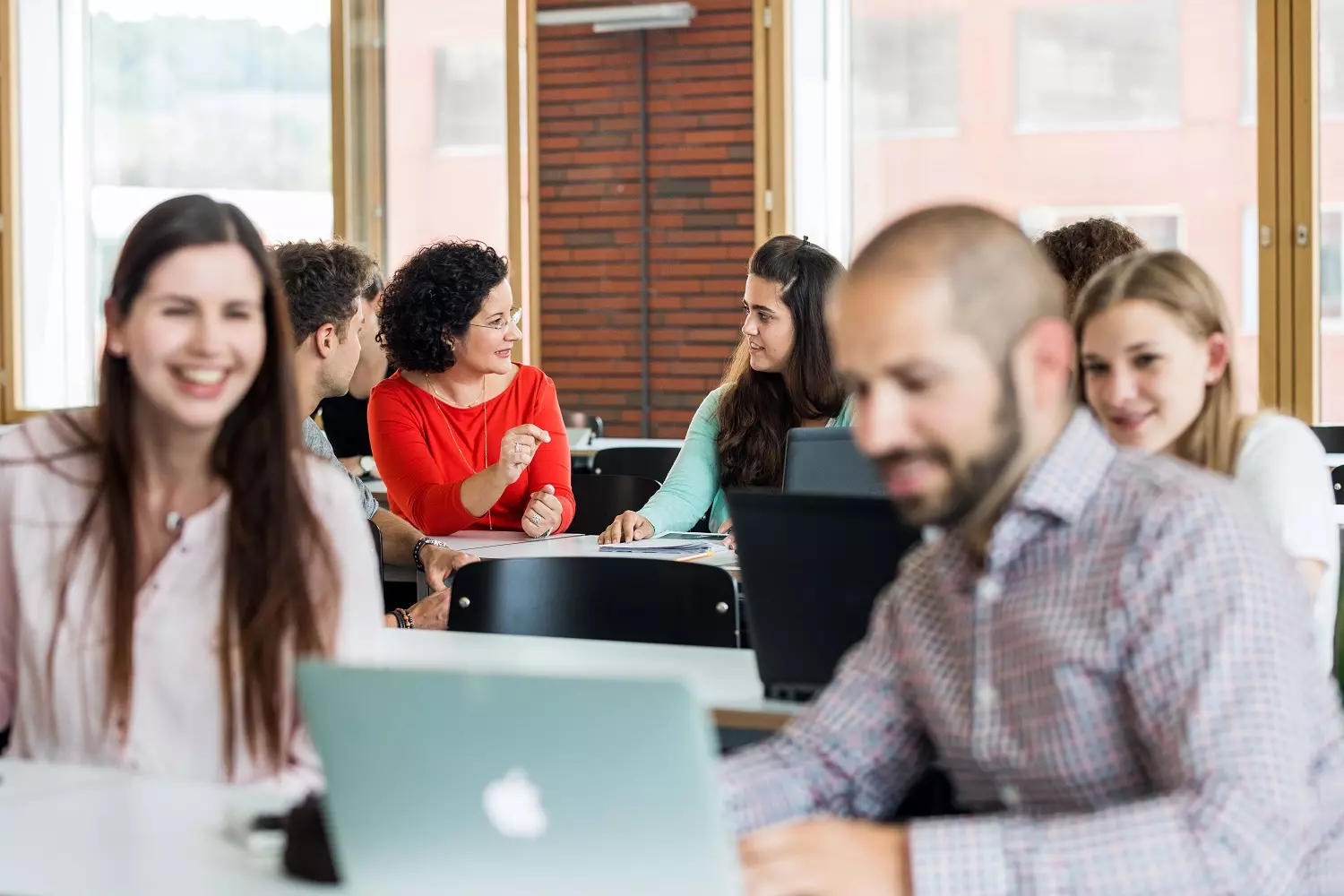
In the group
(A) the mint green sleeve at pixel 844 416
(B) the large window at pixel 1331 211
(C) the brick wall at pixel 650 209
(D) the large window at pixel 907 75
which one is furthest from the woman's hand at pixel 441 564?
(B) the large window at pixel 1331 211

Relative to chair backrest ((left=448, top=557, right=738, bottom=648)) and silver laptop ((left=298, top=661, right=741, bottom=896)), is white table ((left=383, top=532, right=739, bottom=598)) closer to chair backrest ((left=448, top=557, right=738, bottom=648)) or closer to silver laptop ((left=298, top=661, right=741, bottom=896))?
chair backrest ((left=448, top=557, right=738, bottom=648))

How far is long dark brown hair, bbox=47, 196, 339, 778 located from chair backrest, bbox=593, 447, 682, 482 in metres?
3.73

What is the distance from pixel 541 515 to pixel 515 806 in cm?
280

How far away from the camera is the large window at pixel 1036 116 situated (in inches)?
272

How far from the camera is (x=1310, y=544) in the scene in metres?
2.08

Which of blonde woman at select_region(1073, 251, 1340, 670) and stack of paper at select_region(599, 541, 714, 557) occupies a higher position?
blonde woman at select_region(1073, 251, 1340, 670)

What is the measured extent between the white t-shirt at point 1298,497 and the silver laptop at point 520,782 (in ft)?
4.12

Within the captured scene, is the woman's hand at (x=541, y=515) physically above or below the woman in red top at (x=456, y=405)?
below

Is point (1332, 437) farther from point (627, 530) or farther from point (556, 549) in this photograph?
point (556, 549)

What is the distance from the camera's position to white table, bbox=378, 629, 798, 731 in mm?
2029

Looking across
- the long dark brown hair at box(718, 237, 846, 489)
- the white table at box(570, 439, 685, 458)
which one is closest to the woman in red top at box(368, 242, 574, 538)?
the long dark brown hair at box(718, 237, 846, 489)

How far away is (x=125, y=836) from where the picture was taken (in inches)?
56.9

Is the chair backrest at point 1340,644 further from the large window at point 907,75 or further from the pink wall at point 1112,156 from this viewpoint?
the large window at point 907,75

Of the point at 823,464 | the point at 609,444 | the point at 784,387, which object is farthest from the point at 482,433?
the point at 609,444
